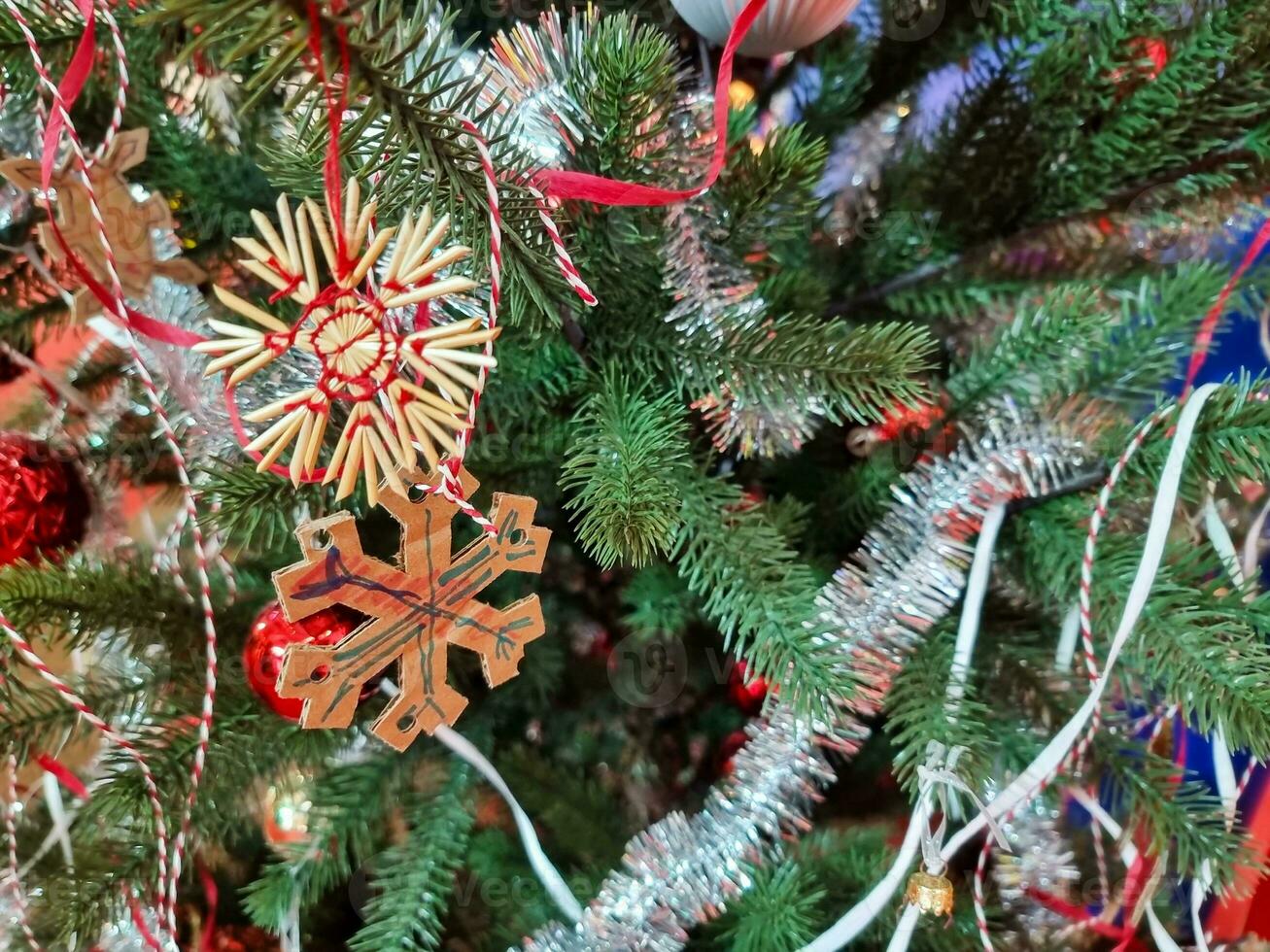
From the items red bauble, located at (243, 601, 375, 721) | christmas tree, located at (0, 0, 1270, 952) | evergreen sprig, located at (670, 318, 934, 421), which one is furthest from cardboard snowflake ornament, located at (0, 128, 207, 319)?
evergreen sprig, located at (670, 318, 934, 421)

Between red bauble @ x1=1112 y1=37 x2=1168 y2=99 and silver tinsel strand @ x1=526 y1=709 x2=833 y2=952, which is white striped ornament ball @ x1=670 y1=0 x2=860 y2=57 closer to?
red bauble @ x1=1112 y1=37 x2=1168 y2=99

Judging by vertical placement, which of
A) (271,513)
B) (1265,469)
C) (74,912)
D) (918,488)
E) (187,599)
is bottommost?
(74,912)

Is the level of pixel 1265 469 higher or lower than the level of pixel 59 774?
higher

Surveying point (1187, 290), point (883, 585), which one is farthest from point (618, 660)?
point (1187, 290)

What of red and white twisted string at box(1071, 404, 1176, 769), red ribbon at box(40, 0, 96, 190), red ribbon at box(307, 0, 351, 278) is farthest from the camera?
red and white twisted string at box(1071, 404, 1176, 769)

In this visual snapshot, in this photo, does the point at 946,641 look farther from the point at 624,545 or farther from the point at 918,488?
the point at 624,545
